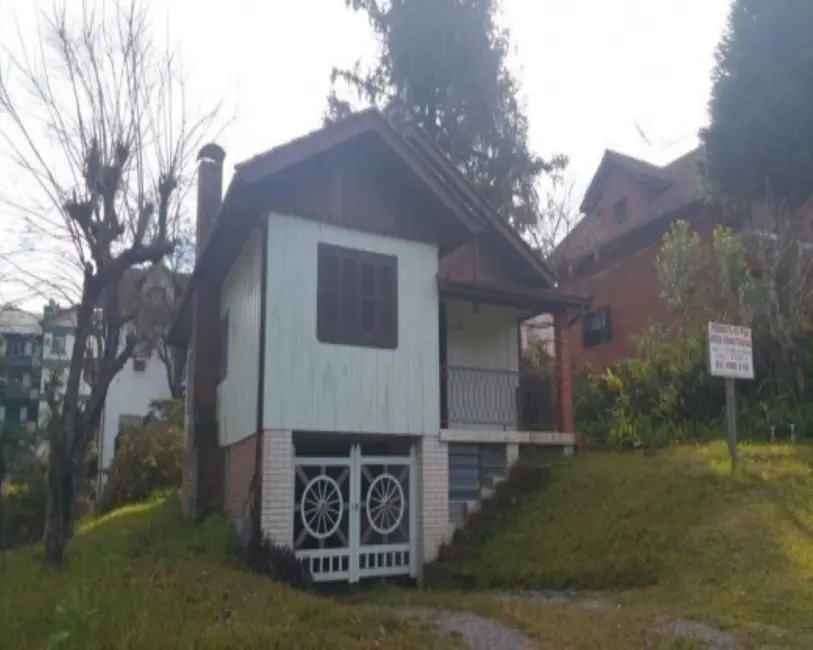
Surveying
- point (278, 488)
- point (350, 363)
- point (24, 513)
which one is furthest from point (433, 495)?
point (24, 513)

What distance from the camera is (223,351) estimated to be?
15.2m

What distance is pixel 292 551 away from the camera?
36.2 ft

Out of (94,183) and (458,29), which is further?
(458,29)

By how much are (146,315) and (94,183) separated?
20290mm

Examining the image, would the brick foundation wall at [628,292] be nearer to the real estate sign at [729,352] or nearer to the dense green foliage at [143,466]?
the real estate sign at [729,352]

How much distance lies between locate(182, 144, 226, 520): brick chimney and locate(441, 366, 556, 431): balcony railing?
441 cm

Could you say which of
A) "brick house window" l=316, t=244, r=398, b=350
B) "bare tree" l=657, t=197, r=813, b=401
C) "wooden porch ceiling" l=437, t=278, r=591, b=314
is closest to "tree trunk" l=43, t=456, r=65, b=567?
"brick house window" l=316, t=244, r=398, b=350

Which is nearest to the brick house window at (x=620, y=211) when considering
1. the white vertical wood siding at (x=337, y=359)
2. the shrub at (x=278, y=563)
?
the white vertical wood siding at (x=337, y=359)

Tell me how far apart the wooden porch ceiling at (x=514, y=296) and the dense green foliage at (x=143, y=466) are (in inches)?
430

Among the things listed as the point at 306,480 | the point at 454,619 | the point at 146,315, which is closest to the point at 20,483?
the point at 146,315

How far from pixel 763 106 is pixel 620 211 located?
8.89 metres

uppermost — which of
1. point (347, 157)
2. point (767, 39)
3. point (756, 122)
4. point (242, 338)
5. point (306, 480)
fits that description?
point (767, 39)

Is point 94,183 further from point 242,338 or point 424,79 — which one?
point 424,79

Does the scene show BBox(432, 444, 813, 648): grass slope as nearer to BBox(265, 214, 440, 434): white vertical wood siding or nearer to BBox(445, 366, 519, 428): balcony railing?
→ BBox(445, 366, 519, 428): balcony railing
